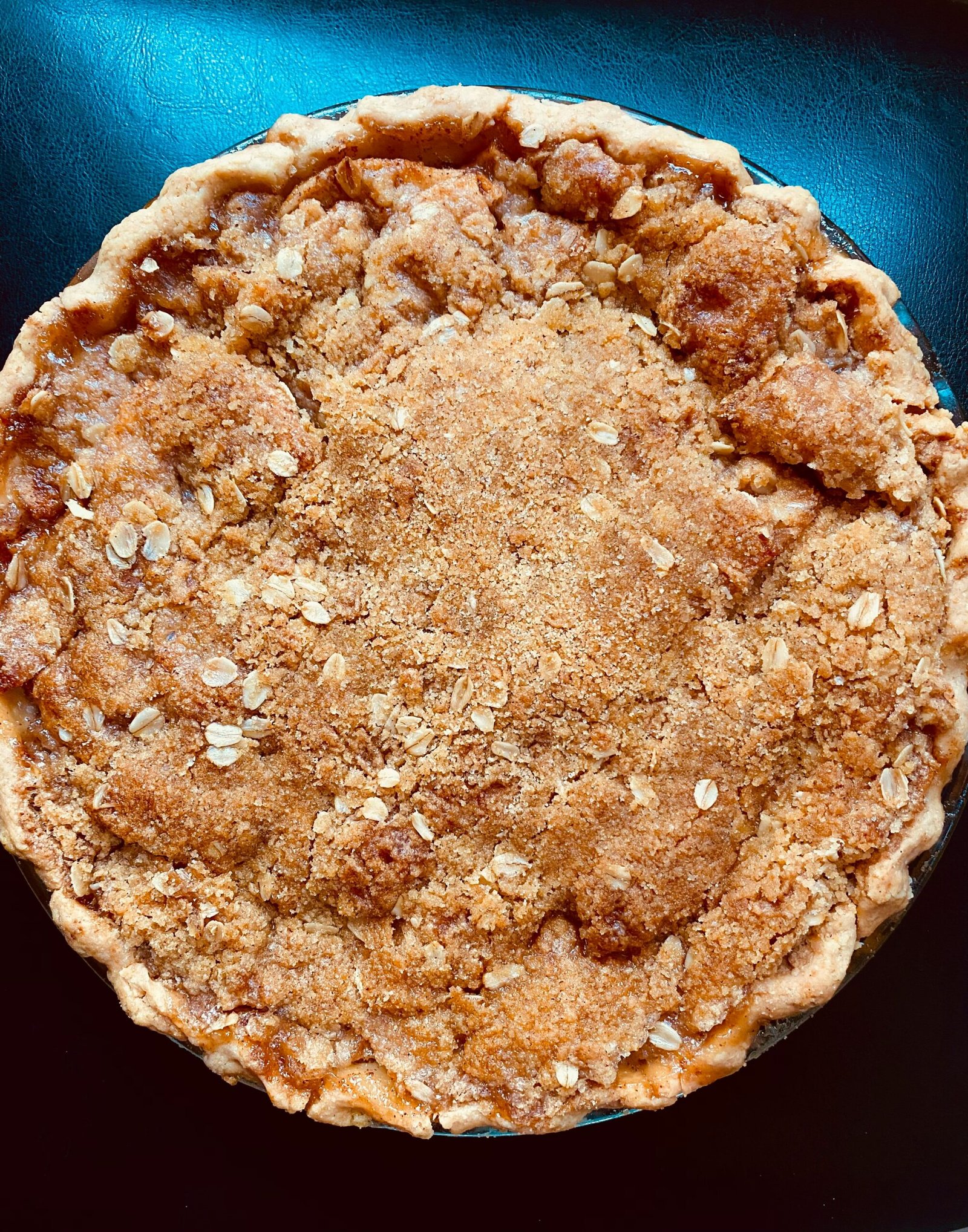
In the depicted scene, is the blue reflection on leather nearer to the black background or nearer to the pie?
the black background

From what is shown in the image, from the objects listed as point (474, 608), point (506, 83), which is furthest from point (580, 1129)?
point (506, 83)

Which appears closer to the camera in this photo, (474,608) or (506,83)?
(474,608)

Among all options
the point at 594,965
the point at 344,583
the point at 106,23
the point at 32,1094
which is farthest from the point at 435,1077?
the point at 106,23

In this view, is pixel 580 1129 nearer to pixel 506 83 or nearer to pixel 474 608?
pixel 474 608

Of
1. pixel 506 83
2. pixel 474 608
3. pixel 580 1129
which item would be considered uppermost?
pixel 506 83

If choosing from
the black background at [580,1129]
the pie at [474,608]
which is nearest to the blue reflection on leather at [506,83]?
the black background at [580,1129]

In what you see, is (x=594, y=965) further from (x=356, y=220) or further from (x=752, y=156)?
(x=752, y=156)
